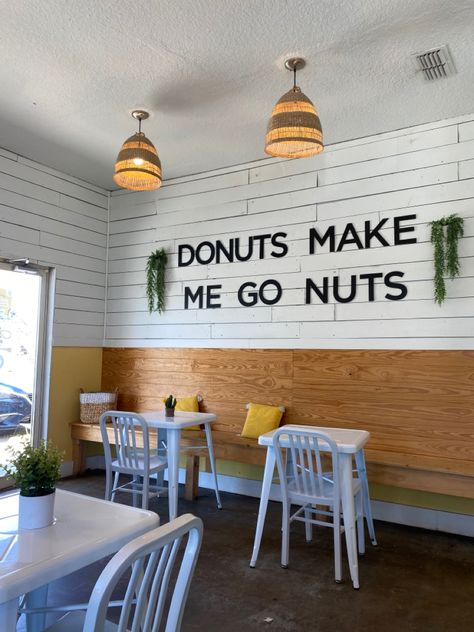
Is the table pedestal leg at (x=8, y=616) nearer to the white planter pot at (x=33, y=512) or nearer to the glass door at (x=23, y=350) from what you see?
the white planter pot at (x=33, y=512)

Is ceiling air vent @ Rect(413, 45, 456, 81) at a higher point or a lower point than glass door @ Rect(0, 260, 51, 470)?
higher

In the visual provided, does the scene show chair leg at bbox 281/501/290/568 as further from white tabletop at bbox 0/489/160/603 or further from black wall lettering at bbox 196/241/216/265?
black wall lettering at bbox 196/241/216/265

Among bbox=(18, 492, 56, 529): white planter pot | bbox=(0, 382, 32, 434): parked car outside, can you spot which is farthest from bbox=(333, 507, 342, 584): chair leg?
bbox=(0, 382, 32, 434): parked car outside

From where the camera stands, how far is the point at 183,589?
4.46 feet

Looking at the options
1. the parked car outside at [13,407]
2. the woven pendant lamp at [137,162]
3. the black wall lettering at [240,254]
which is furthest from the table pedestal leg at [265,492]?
the parked car outside at [13,407]

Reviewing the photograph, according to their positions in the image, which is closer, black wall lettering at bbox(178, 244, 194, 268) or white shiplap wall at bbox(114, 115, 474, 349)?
white shiplap wall at bbox(114, 115, 474, 349)

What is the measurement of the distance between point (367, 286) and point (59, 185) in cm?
351

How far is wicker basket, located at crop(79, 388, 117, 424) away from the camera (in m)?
5.38

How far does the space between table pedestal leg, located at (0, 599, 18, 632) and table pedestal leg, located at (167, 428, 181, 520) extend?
2.57 metres

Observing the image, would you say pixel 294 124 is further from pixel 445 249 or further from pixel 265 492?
pixel 265 492

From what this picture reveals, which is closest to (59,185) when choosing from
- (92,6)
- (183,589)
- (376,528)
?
(92,6)

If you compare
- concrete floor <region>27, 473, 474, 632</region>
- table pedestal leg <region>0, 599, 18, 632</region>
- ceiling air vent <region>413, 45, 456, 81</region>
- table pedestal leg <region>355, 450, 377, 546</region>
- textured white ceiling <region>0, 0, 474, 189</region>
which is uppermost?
textured white ceiling <region>0, 0, 474, 189</region>

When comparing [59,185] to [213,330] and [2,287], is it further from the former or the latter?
[213,330]

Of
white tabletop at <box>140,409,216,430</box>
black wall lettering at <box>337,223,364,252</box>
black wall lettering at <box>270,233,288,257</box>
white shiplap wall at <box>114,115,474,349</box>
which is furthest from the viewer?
black wall lettering at <box>270,233,288,257</box>
